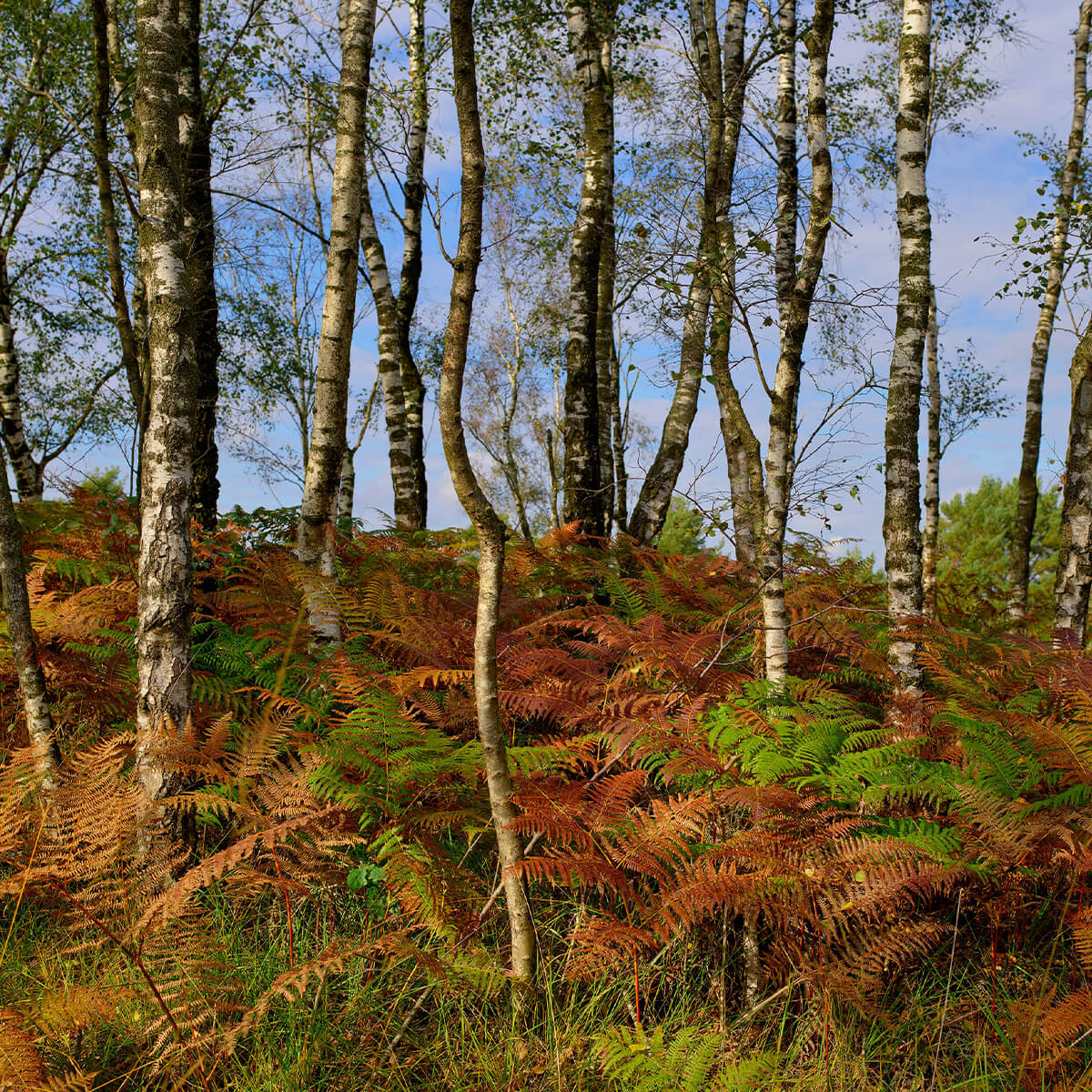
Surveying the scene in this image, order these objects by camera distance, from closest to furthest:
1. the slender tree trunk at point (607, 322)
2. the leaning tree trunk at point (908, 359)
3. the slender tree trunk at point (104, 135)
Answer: the leaning tree trunk at point (908, 359) → the slender tree trunk at point (104, 135) → the slender tree trunk at point (607, 322)

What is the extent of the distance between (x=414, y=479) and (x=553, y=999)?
8.60 m

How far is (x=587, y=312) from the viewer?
7.80m

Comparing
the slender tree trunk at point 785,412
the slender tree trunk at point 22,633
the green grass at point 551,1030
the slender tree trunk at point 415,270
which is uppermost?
the slender tree trunk at point 415,270

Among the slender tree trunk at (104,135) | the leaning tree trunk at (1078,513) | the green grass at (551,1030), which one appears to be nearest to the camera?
the green grass at (551,1030)

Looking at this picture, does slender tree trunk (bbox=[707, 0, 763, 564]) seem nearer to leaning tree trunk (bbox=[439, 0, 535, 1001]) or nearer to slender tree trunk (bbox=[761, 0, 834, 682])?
slender tree trunk (bbox=[761, 0, 834, 682])

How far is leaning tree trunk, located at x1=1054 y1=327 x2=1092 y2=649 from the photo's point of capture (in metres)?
7.87

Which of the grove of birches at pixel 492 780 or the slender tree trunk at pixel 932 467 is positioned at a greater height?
the slender tree trunk at pixel 932 467

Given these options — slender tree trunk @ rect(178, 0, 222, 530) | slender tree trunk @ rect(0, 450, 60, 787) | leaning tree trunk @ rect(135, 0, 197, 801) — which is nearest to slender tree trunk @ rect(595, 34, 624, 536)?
slender tree trunk @ rect(178, 0, 222, 530)

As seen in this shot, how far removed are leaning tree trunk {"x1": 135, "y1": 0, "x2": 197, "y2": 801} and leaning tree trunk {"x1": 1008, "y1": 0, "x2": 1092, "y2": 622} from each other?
34.3 feet

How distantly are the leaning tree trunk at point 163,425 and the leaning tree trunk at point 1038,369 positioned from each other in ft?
34.3

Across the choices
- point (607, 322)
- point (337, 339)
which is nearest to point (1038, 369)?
point (607, 322)

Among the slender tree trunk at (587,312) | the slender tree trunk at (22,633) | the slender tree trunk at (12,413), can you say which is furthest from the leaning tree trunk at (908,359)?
the slender tree trunk at (12,413)

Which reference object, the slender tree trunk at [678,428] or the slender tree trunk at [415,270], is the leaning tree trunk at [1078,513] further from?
the slender tree trunk at [415,270]

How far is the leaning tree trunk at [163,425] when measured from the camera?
356cm
